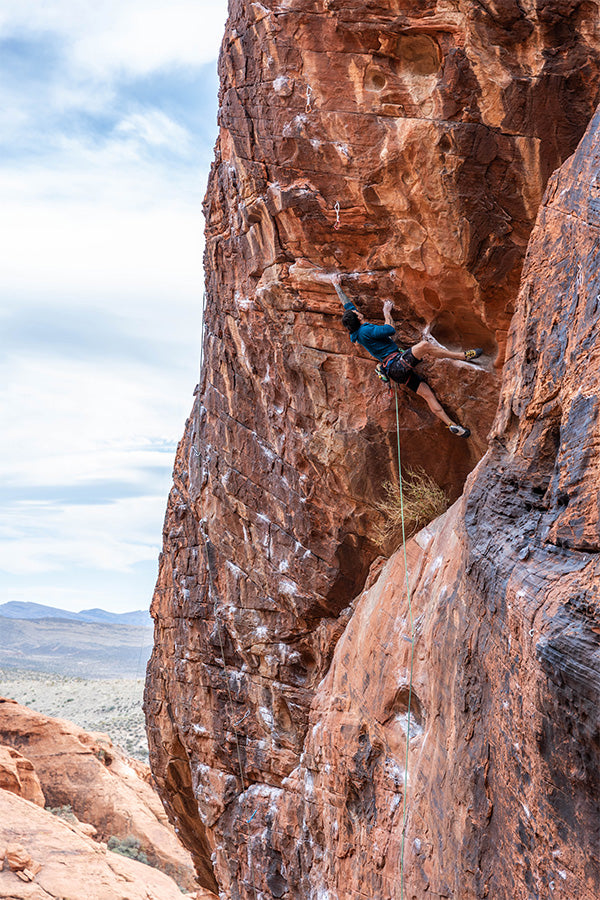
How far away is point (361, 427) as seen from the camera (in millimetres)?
9812

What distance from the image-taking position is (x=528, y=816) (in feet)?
16.0

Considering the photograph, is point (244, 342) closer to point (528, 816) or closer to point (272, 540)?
point (272, 540)

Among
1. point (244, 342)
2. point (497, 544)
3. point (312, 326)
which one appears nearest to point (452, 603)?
point (497, 544)

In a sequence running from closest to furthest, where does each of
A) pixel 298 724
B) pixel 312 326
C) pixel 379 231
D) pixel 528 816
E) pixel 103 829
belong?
pixel 528 816
pixel 379 231
pixel 312 326
pixel 298 724
pixel 103 829

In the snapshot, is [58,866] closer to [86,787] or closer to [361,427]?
[86,787]

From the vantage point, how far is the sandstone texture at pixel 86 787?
1123 inches

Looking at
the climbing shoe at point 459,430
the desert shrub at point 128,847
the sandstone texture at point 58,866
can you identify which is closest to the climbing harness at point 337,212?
the climbing shoe at point 459,430

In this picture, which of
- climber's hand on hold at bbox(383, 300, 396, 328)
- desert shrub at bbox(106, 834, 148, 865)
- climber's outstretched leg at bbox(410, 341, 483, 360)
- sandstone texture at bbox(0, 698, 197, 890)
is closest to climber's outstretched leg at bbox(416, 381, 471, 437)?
climber's outstretched leg at bbox(410, 341, 483, 360)

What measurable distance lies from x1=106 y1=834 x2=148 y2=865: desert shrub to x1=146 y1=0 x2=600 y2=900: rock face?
53.5 feet

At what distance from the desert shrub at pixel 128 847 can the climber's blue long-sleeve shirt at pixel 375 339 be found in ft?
81.0

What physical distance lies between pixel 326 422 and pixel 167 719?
26.3 feet

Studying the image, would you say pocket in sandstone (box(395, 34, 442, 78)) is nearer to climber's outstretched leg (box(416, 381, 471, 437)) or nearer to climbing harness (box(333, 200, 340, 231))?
climbing harness (box(333, 200, 340, 231))

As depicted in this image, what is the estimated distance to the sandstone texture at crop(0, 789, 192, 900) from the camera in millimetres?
19578

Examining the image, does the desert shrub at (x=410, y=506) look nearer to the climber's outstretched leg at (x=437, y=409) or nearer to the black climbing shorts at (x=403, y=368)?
the climber's outstretched leg at (x=437, y=409)
